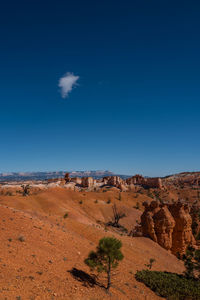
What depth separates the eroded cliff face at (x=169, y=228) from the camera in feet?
73.8

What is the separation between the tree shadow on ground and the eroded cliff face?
1401 centimetres

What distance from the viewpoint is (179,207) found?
953 inches

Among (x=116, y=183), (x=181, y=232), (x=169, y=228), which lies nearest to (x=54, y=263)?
(x=169, y=228)

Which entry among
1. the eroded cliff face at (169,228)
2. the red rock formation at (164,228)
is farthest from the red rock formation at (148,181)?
the red rock formation at (164,228)

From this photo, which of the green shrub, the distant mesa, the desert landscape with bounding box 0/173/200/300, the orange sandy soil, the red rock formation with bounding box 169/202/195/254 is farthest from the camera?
the distant mesa

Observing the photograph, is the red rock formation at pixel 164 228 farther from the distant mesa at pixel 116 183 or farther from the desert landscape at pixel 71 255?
the distant mesa at pixel 116 183

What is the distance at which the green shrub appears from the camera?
448 inches

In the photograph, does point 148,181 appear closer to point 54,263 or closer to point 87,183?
point 87,183

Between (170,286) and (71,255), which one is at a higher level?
(71,255)

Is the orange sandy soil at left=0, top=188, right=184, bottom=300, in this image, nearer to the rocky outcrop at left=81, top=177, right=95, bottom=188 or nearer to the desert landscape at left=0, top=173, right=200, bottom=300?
the desert landscape at left=0, top=173, right=200, bottom=300

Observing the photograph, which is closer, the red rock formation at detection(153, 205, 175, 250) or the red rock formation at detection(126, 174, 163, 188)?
the red rock formation at detection(153, 205, 175, 250)

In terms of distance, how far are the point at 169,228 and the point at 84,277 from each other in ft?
50.6

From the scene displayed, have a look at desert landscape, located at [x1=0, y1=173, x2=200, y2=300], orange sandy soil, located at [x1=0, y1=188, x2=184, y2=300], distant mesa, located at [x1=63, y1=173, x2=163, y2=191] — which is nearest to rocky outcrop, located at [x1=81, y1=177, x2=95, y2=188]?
distant mesa, located at [x1=63, y1=173, x2=163, y2=191]

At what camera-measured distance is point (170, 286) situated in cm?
1228
